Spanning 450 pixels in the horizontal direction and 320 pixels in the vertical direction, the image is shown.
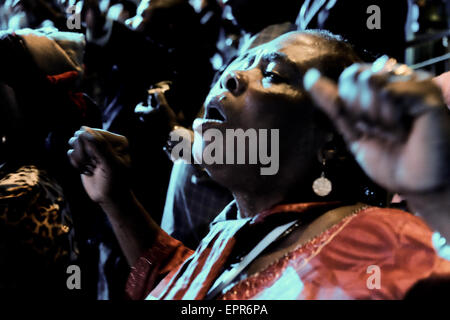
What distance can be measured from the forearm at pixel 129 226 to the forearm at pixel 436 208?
3.13 ft

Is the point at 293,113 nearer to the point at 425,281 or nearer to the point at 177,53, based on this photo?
the point at 425,281

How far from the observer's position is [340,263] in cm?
99

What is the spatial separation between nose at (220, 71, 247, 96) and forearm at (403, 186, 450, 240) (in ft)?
1.83

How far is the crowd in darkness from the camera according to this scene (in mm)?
735

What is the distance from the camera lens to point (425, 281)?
89cm

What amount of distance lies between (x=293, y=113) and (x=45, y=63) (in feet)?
3.67

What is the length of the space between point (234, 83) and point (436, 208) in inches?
24.4

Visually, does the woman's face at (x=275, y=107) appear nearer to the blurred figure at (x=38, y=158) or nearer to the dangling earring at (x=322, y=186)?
the dangling earring at (x=322, y=186)

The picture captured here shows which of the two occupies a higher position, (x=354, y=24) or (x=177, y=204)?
(x=354, y=24)

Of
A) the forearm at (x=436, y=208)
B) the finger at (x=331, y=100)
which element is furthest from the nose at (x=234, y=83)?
the forearm at (x=436, y=208)

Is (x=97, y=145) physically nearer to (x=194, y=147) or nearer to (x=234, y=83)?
(x=194, y=147)

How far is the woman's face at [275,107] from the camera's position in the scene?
1.16 metres
